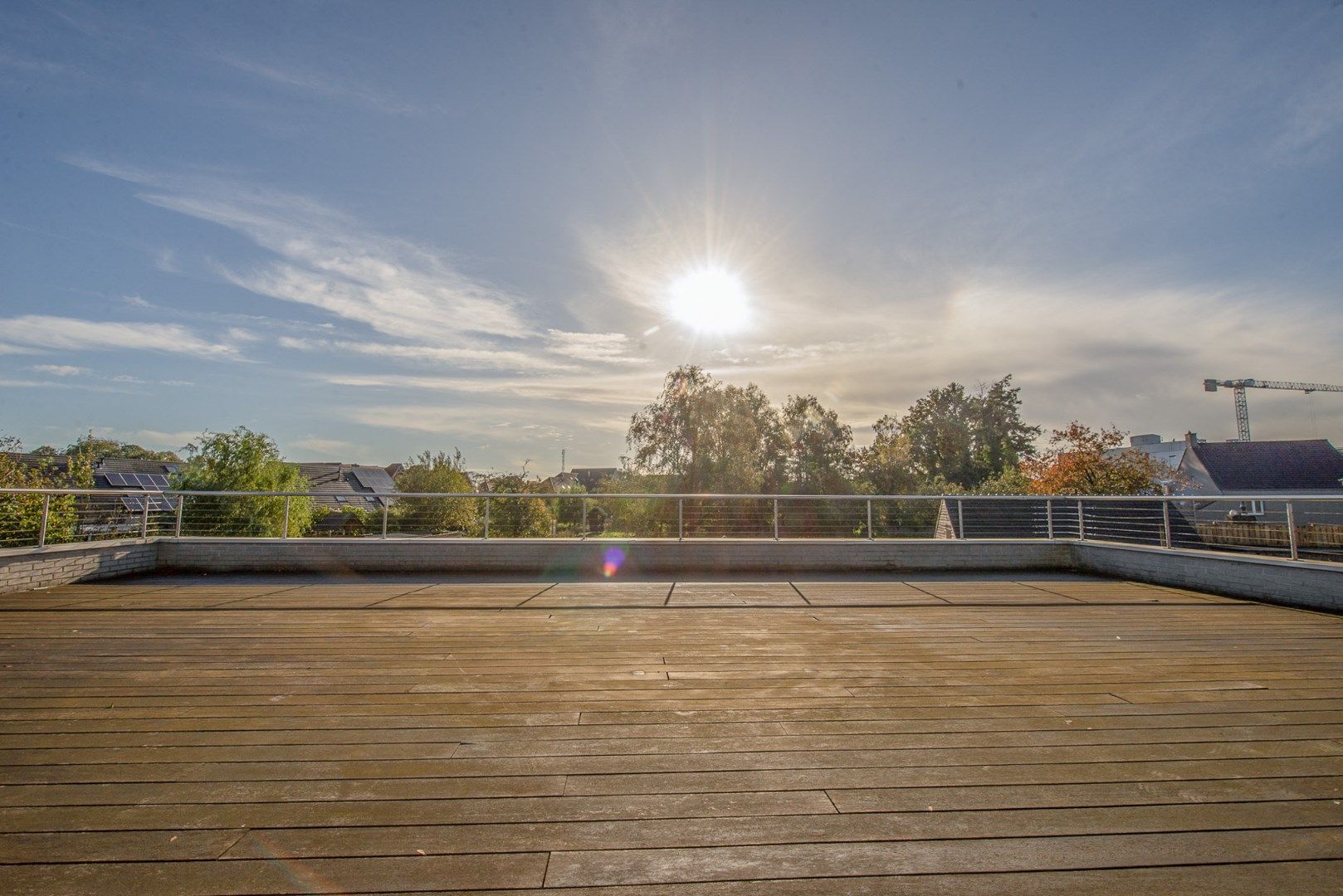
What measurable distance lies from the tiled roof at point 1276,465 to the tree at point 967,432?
7759 mm

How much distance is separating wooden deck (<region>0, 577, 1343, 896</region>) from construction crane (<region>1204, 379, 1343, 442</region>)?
11263 cm

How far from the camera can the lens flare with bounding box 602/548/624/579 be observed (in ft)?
25.9

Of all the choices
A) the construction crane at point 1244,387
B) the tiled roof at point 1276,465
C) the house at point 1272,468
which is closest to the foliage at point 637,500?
the house at point 1272,468

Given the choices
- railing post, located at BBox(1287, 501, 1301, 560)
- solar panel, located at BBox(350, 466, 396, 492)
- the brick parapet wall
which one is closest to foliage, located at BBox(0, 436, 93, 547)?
the brick parapet wall

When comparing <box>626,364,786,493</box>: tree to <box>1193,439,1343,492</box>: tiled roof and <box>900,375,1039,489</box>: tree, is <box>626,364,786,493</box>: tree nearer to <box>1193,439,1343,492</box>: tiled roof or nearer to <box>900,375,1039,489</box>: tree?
<box>900,375,1039,489</box>: tree

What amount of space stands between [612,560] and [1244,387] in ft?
381

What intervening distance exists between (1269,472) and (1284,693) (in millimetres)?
33391

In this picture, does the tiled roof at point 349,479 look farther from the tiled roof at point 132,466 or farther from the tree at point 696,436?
the tree at point 696,436

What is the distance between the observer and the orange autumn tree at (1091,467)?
15266 mm

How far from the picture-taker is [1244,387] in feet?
287

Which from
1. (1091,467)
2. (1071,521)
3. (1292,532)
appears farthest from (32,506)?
(1091,467)

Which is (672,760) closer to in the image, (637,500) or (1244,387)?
(637,500)

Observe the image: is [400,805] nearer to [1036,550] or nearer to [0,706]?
[0,706]

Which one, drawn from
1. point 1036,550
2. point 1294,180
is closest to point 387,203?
point 1036,550
